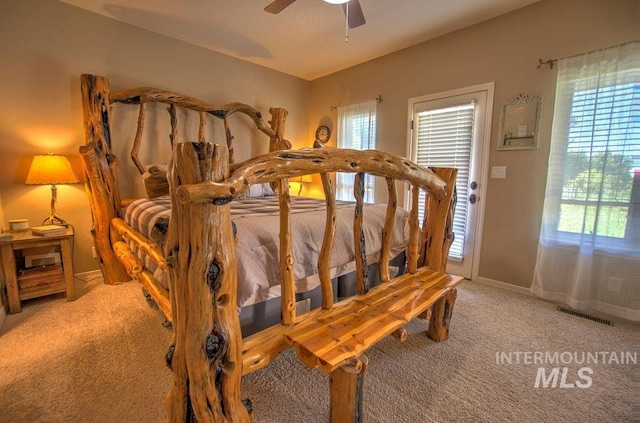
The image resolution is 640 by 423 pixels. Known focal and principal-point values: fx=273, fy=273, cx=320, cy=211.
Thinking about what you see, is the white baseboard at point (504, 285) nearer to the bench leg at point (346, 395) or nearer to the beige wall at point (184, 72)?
the beige wall at point (184, 72)

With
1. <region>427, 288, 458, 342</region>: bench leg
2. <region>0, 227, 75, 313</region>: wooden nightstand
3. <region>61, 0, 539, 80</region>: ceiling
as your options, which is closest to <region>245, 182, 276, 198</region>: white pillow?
<region>0, 227, 75, 313</region>: wooden nightstand

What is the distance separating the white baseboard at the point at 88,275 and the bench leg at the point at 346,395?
2.95 meters

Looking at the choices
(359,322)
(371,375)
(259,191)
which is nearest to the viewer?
(359,322)

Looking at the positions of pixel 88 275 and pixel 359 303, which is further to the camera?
pixel 88 275

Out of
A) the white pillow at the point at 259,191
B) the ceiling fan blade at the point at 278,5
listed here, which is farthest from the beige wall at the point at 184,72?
the ceiling fan blade at the point at 278,5

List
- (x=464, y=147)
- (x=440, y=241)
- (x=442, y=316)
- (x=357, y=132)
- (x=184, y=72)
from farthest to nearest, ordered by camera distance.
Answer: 1. (x=357, y=132)
2. (x=184, y=72)
3. (x=464, y=147)
4. (x=440, y=241)
5. (x=442, y=316)

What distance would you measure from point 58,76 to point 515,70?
14.1ft

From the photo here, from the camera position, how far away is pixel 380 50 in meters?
3.47

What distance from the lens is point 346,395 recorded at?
1125 mm

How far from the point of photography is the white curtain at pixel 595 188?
82.3 inches

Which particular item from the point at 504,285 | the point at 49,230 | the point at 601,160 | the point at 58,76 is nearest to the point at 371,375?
the point at 504,285

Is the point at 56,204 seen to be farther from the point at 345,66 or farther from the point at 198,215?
the point at 345,66

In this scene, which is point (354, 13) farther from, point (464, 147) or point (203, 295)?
point (203, 295)

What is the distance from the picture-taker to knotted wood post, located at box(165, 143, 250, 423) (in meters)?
0.82
